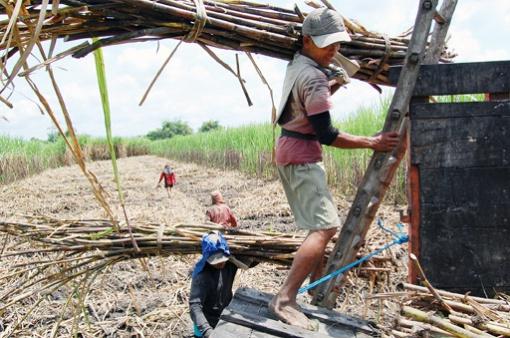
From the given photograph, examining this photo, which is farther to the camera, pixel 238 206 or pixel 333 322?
pixel 238 206

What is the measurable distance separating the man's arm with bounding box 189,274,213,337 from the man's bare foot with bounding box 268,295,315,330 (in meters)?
0.72

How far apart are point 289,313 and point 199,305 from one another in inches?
38.4

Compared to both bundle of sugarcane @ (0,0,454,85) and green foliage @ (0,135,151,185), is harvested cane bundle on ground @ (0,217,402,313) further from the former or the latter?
green foliage @ (0,135,151,185)

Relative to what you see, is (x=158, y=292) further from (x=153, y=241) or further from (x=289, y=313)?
(x=289, y=313)

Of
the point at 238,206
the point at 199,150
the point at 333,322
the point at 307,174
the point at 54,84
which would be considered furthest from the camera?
the point at 199,150

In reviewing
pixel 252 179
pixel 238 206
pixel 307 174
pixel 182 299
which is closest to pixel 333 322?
pixel 307 174

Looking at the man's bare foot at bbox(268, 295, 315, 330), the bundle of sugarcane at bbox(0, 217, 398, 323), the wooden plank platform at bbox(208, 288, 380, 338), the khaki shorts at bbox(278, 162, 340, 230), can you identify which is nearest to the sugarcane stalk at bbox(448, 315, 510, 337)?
the wooden plank platform at bbox(208, 288, 380, 338)

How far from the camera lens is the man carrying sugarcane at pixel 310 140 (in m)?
2.41

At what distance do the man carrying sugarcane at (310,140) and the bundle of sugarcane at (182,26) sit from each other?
0.69 feet

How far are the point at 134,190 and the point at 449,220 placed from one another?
14.2 m

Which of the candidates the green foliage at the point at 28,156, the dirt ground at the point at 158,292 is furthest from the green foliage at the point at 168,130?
the dirt ground at the point at 158,292

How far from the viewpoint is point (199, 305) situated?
3215 mm

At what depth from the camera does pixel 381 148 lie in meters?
2.45

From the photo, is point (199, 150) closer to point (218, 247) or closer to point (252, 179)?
point (252, 179)
